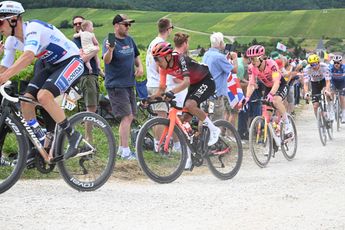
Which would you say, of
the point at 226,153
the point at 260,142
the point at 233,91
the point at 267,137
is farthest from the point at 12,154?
the point at 233,91

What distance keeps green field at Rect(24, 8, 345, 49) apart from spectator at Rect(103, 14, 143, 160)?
297ft

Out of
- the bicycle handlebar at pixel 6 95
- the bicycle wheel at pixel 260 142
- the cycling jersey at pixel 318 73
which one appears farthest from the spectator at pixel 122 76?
the cycling jersey at pixel 318 73

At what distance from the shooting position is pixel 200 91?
31.3ft

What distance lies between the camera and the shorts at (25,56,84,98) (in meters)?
7.52

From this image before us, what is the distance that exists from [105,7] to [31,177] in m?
131

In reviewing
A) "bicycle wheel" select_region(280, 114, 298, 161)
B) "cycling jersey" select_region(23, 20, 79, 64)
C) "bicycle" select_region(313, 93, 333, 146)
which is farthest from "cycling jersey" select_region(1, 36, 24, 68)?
"bicycle" select_region(313, 93, 333, 146)

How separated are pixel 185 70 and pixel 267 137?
10.7 feet

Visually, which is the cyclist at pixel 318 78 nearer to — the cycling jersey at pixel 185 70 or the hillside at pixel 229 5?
the cycling jersey at pixel 185 70

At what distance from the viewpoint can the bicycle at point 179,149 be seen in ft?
29.1

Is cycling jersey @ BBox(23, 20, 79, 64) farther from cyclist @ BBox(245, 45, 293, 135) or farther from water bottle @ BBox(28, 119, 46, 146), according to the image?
cyclist @ BBox(245, 45, 293, 135)

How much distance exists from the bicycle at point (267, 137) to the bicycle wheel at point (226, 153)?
1.28 meters

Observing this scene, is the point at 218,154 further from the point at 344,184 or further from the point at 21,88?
the point at 21,88

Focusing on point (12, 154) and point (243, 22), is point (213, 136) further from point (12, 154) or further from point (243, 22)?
point (243, 22)

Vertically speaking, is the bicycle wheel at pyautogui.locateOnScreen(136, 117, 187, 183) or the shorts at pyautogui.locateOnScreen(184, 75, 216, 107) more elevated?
the shorts at pyautogui.locateOnScreen(184, 75, 216, 107)
